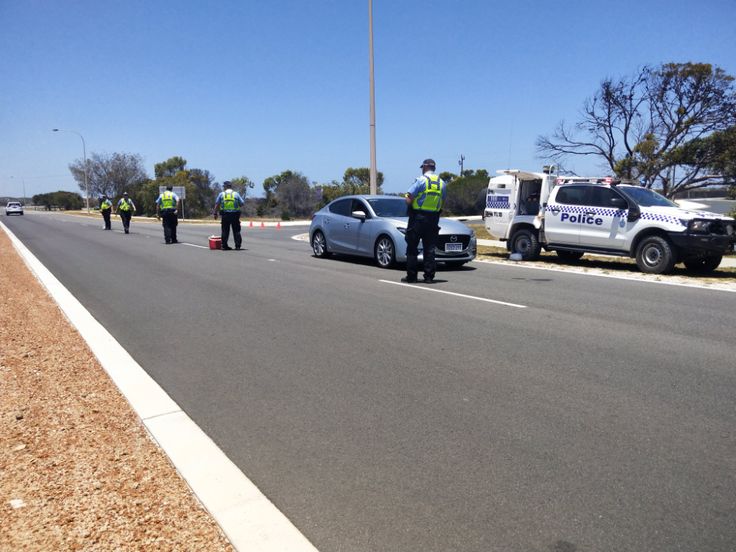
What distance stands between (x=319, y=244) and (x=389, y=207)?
2.58m

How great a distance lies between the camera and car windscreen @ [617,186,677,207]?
1213 cm

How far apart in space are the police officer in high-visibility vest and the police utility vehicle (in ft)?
14.7

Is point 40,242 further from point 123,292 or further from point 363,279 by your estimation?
point 363,279

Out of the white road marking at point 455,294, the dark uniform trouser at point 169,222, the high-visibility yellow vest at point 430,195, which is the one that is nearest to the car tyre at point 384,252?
the white road marking at point 455,294

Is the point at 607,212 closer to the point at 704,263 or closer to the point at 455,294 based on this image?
the point at 704,263

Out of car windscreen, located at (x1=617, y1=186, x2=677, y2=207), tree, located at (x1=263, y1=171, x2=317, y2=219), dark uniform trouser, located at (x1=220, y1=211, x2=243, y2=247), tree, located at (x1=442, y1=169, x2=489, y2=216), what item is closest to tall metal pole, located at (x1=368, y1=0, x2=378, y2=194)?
dark uniform trouser, located at (x1=220, y1=211, x2=243, y2=247)

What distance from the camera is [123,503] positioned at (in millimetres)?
2910

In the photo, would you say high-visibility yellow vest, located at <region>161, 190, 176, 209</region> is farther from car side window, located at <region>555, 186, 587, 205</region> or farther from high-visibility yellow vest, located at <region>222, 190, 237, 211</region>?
car side window, located at <region>555, 186, 587, 205</region>

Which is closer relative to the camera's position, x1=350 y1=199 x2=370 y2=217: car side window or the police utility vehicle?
the police utility vehicle

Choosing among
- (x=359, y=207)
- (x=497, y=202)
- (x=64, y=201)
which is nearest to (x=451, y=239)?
(x=359, y=207)

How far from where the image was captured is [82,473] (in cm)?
321

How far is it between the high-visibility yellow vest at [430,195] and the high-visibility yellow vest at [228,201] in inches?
308

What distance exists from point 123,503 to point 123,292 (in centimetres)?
725

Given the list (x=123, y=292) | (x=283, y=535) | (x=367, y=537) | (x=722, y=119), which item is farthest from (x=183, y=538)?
(x=722, y=119)
